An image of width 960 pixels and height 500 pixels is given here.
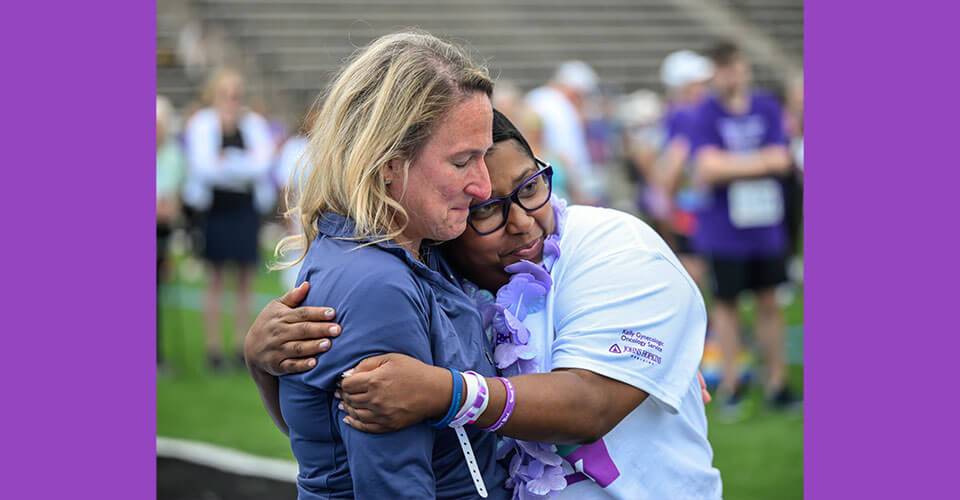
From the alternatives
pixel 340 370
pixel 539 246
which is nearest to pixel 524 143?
pixel 539 246

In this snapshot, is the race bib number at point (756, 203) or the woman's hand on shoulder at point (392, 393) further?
the race bib number at point (756, 203)

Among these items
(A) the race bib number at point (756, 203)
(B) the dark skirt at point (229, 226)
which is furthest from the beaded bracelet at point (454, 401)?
(B) the dark skirt at point (229, 226)

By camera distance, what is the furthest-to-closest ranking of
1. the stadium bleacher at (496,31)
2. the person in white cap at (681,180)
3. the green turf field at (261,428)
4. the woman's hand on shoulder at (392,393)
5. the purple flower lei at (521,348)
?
the stadium bleacher at (496,31) < the person in white cap at (681,180) < the green turf field at (261,428) < the purple flower lei at (521,348) < the woman's hand on shoulder at (392,393)

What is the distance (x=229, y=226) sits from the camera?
8.39 meters

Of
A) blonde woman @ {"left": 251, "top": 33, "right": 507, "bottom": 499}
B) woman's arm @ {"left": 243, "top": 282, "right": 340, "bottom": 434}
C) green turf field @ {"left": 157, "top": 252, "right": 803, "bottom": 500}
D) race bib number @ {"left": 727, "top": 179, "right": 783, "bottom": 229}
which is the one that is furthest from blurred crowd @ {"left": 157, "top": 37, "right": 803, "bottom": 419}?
blonde woman @ {"left": 251, "top": 33, "right": 507, "bottom": 499}

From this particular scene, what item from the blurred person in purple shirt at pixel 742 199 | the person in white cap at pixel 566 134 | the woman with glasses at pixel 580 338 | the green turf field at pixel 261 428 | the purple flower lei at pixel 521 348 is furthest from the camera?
the person in white cap at pixel 566 134

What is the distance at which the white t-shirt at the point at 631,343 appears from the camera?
2.20m

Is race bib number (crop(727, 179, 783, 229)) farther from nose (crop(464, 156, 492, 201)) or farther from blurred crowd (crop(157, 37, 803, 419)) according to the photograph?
nose (crop(464, 156, 492, 201))

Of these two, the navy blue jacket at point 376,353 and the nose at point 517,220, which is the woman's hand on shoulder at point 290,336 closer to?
the navy blue jacket at point 376,353

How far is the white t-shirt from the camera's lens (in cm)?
220

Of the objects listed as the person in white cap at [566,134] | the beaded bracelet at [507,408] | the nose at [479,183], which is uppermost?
the person in white cap at [566,134]

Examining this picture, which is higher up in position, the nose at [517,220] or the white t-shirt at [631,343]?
the nose at [517,220]

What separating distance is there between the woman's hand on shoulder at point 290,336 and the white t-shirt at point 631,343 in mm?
520

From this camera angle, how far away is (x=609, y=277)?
2264 mm
